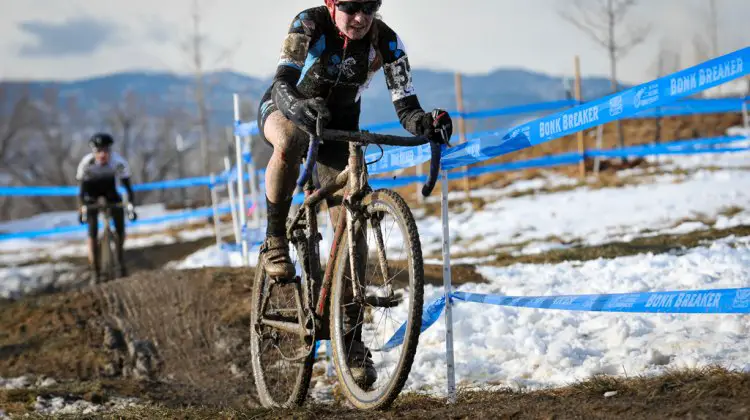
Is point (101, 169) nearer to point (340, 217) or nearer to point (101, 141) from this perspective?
point (101, 141)

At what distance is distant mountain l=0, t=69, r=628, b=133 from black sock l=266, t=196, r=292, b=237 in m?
16.4

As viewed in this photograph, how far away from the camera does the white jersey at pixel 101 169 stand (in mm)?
11953

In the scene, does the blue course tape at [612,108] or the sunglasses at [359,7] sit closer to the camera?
the blue course tape at [612,108]

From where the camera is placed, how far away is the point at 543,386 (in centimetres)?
465

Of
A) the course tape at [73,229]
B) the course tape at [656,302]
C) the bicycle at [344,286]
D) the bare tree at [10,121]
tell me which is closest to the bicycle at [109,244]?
the course tape at [73,229]

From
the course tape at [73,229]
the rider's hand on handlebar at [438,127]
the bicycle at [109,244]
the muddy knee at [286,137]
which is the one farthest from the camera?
the course tape at [73,229]

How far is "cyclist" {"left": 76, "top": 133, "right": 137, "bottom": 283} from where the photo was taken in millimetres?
11609

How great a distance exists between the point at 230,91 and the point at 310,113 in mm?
32978

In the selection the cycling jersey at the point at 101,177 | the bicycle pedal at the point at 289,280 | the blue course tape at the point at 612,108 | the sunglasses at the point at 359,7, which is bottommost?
the bicycle pedal at the point at 289,280

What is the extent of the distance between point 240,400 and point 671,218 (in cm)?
773

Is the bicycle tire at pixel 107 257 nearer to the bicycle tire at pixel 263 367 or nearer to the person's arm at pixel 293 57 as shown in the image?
the bicycle tire at pixel 263 367

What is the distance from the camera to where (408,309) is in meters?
3.93

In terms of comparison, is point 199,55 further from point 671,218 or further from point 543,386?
point 543,386

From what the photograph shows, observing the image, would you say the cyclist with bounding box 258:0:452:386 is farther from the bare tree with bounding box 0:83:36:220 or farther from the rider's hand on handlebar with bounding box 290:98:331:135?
the bare tree with bounding box 0:83:36:220
